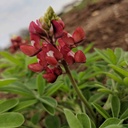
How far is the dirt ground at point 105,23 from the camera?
2295 mm

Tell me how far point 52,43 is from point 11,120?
0.27 meters

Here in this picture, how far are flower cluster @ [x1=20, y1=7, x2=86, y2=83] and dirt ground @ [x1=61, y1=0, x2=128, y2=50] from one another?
939mm

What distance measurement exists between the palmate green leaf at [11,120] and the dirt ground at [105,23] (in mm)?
1078

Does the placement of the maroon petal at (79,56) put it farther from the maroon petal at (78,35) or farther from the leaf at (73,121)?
the leaf at (73,121)

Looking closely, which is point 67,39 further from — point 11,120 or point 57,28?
point 11,120

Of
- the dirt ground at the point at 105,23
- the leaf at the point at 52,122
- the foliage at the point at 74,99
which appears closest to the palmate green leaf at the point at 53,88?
the foliage at the point at 74,99

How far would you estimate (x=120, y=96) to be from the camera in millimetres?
1405

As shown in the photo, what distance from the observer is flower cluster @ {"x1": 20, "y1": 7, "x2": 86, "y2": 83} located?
116 cm

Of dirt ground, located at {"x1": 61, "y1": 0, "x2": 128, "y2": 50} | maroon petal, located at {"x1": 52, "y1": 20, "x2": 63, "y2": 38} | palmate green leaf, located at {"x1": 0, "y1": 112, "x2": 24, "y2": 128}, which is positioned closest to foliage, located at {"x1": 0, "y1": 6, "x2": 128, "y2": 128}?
palmate green leaf, located at {"x1": 0, "y1": 112, "x2": 24, "y2": 128}

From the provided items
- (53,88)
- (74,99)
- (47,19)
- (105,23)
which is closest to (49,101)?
(53,88)

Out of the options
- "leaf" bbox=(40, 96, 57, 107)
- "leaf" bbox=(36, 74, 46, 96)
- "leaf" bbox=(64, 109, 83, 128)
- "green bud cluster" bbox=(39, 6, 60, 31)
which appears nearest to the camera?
"leaf" bbox=(64, 109, 83, 128)

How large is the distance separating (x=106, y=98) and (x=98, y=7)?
156 centimetres

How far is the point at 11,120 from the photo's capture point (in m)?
1.12

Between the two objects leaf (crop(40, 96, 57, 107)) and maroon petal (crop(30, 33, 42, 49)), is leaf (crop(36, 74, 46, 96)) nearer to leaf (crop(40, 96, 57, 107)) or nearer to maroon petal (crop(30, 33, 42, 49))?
leaf (crop(40, 96, 57, 107))
